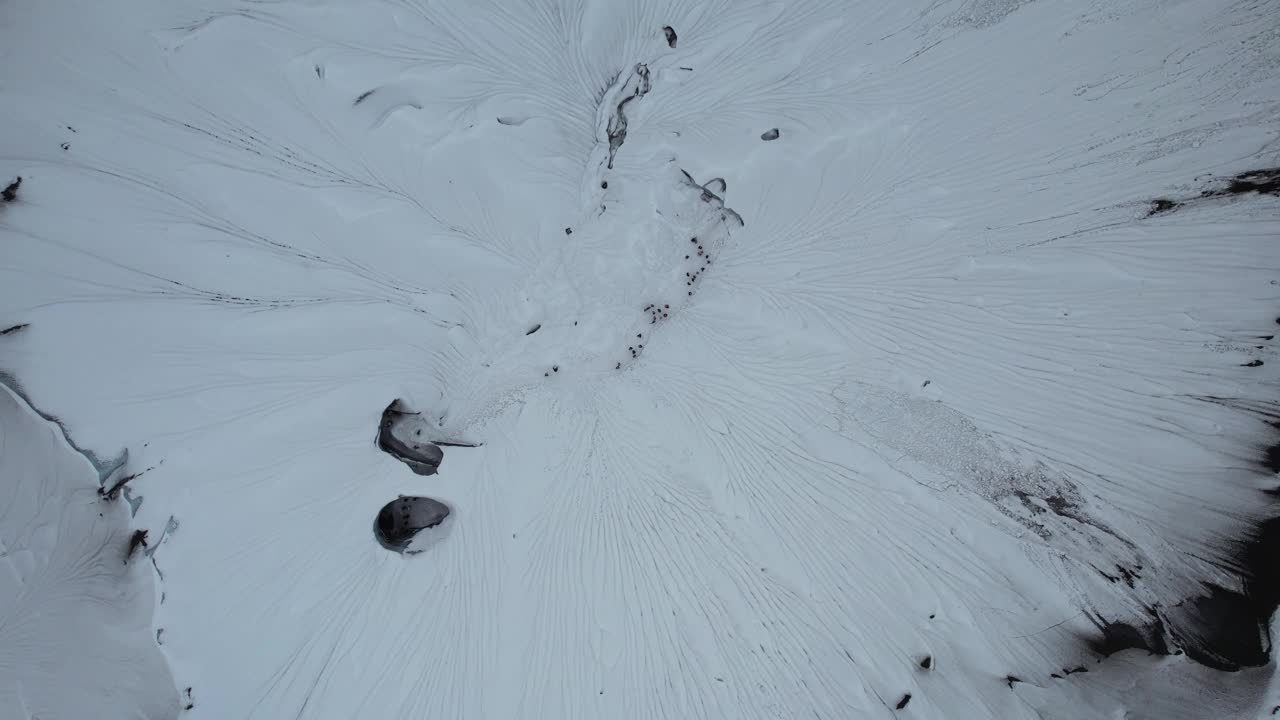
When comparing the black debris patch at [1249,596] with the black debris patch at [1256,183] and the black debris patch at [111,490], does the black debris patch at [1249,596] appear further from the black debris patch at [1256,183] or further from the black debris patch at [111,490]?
the black debris patch at [111,490]

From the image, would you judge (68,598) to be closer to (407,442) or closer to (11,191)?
(407,442)

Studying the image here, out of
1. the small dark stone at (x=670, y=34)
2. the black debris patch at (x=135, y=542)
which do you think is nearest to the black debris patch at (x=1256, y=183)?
the small dark stone at (x=670, y=34)

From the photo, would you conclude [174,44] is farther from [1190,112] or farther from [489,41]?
[1190,112]

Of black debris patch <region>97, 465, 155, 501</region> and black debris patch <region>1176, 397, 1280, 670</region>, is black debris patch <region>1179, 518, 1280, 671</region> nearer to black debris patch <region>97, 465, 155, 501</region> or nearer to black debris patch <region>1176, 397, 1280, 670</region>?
black debris patch <region>1176, 397, 1280, 670</region>

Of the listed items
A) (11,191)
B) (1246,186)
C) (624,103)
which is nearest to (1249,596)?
(1246,186)

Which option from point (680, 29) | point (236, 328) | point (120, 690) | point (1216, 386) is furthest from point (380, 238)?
point (1216, 386)

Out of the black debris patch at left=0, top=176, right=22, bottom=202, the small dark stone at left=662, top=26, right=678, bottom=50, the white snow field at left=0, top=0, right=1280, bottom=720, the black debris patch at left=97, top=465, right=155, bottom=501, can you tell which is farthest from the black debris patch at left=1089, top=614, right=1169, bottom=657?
the black debris patch at left=0, top=176, right=22, bottom=202
